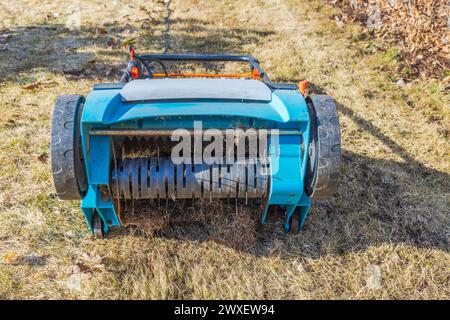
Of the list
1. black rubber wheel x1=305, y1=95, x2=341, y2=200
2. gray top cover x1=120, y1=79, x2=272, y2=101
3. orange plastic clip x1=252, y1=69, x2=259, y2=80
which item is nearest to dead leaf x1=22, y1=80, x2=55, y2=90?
orange plastic clip x1=252, y1=69, x2=259, y2=80

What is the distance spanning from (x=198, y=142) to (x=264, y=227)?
3.22ft

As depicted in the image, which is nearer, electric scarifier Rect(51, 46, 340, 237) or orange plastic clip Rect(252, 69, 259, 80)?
electric scarifier Rect(51, 46, 340, 237)

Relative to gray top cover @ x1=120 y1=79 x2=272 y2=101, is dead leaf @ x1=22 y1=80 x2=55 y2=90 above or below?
below

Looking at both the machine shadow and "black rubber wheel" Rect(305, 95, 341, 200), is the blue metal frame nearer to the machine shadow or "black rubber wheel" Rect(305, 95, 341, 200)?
"black rubber wheel" Rect(305, 95, 341, 200)

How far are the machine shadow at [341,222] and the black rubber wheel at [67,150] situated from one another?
2.17 ft

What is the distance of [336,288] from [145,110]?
1.89 m

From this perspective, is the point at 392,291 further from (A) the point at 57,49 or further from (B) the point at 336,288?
(A) the point at 57,49

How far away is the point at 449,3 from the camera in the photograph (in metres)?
6.40

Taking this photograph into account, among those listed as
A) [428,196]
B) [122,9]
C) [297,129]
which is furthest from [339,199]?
[122,9]

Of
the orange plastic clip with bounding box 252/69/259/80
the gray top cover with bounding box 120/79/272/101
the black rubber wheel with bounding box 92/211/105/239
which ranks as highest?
the gray top cover with bounding box 120/79/272/101

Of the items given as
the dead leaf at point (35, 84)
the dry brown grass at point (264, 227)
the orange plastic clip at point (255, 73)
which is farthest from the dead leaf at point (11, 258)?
the dead leaf at point (35, 84)

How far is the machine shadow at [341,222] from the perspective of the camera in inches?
132

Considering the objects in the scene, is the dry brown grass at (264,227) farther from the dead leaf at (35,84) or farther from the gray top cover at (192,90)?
the gray top cover at (192,90)

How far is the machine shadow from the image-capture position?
11.0ft
